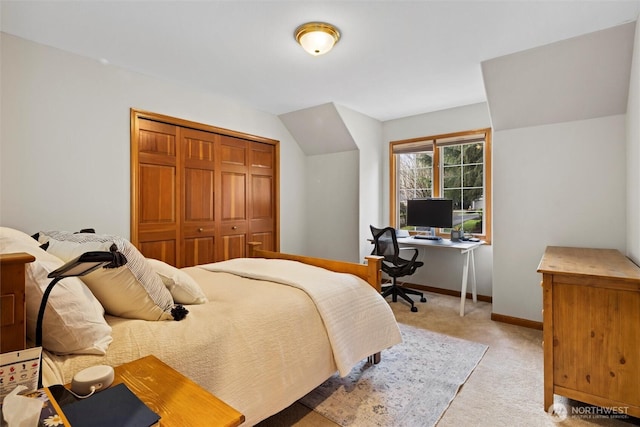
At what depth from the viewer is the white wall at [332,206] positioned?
14.7ft

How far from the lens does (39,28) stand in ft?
7.50

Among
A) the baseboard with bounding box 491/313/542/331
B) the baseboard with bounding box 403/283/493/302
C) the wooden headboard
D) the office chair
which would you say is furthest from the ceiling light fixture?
the baseboard with bounding box 403/283/493/302

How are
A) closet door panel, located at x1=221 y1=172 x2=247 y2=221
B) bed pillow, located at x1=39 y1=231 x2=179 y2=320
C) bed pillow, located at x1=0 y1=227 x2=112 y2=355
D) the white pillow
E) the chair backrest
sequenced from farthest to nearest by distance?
closet door panel, located at x1=221 y1=172 x2=247 y2=221
the chair backrest
the white pillow
bed pillow, located at x1=39 y1=231 x2=179 y2=320
bed pillow, located at x1=0 y1=227 x2=112 y2=355

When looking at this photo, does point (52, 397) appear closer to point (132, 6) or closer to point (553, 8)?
point (132, 6)

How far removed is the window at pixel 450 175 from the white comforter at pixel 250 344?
2.72 metres

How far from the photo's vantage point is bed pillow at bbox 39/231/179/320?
1361mm

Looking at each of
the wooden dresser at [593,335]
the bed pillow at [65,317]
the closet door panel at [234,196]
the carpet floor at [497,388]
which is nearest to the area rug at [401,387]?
the carpet floor at [497,388]

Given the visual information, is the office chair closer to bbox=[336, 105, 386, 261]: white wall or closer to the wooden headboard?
bbox=[336, 105, 386, 261]: white wall

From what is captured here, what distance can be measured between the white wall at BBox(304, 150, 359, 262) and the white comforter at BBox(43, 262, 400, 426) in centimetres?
245

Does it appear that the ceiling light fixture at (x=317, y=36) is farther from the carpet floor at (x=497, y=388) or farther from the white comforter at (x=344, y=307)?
the carpet floor at (x=497, y=388)

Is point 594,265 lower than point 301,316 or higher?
higher

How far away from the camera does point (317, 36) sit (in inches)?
90.3

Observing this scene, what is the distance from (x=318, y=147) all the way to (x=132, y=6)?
9.47 feet

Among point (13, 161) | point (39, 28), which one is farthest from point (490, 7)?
point (13, 161)
